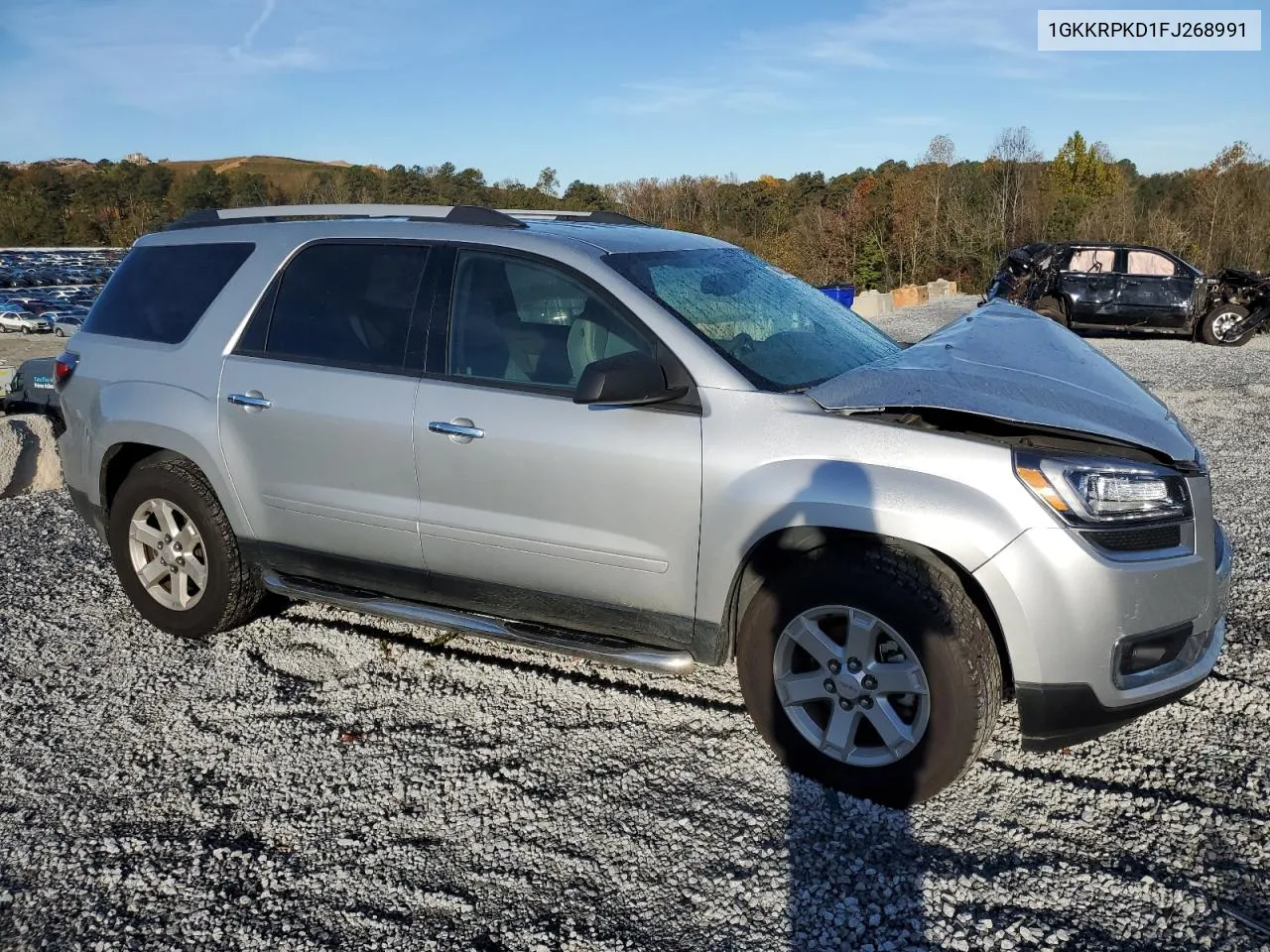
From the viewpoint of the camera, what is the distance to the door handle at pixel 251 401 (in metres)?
4.10

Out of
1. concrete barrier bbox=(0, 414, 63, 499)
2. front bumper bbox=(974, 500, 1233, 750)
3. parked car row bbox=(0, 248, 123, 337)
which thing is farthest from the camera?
parked car row bbox=(0, 248, 123, 337)

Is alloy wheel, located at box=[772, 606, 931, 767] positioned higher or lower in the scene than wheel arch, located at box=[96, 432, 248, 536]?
lower

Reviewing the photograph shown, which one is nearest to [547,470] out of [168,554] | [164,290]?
[168,554]

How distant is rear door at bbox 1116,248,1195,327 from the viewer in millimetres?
16531

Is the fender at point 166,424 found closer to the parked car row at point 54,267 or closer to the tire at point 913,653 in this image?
the tire at point 913,653

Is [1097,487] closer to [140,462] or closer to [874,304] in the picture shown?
[140,462]

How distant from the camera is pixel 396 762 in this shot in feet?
11.5

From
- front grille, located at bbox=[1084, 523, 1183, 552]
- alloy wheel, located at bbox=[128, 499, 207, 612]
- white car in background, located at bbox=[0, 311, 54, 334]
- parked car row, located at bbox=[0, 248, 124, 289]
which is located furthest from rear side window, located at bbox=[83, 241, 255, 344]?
parked car row, located at bbox=[0, 248, 124, 289]

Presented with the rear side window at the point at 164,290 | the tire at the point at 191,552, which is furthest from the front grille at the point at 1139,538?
the rear side window at the point at 164,290

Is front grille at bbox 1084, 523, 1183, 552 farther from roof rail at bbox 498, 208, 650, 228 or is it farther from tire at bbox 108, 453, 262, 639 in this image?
tire at bbox 108, 453, 262, 639

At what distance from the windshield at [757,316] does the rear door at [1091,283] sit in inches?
568

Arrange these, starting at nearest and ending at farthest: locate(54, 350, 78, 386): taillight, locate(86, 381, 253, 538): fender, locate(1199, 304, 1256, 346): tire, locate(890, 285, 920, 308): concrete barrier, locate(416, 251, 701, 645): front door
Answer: locate(416, 251, 701, 645): front door, locate(86, 381, 253, 538): fender, locate(54, 350, 78, 386): taillight, locate(1199, 304, 1256, 346): tire, locate(890, 285, 920, 308): concrete barrier

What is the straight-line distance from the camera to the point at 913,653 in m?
3.01

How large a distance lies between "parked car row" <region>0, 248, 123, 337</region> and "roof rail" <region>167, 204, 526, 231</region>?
66.4 m
